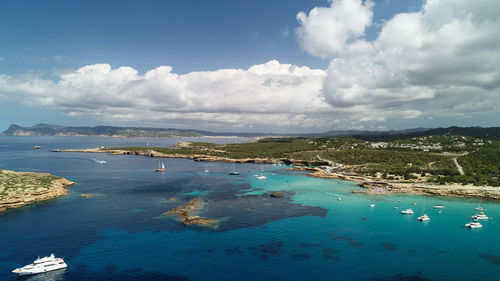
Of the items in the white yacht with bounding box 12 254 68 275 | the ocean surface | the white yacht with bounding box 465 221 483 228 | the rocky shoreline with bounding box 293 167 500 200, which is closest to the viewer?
the white yacht with bounding box 12 254 68 275

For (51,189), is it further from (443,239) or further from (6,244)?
(443,239)

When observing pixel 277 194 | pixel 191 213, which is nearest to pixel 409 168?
pixel 277 194

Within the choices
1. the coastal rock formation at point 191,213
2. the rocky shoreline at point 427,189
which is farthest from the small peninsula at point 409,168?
the coastal rock formation at point 191,213

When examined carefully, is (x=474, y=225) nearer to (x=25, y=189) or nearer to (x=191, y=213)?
(x=191, y=213)

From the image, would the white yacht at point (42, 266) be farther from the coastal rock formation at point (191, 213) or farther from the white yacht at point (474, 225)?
the white yacht at point (474, 225)

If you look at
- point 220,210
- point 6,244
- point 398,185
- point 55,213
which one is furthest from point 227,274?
point 398,185

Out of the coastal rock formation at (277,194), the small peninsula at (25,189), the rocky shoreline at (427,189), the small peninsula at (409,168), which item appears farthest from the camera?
the small peninsula at (409,168)

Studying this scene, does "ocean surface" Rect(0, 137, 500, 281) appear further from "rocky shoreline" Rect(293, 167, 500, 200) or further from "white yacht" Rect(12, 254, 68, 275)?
"rocky shoreline" Rect(293, 167, 500, 200)

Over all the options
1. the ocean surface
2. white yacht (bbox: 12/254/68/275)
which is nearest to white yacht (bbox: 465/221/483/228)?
the ocean surface
